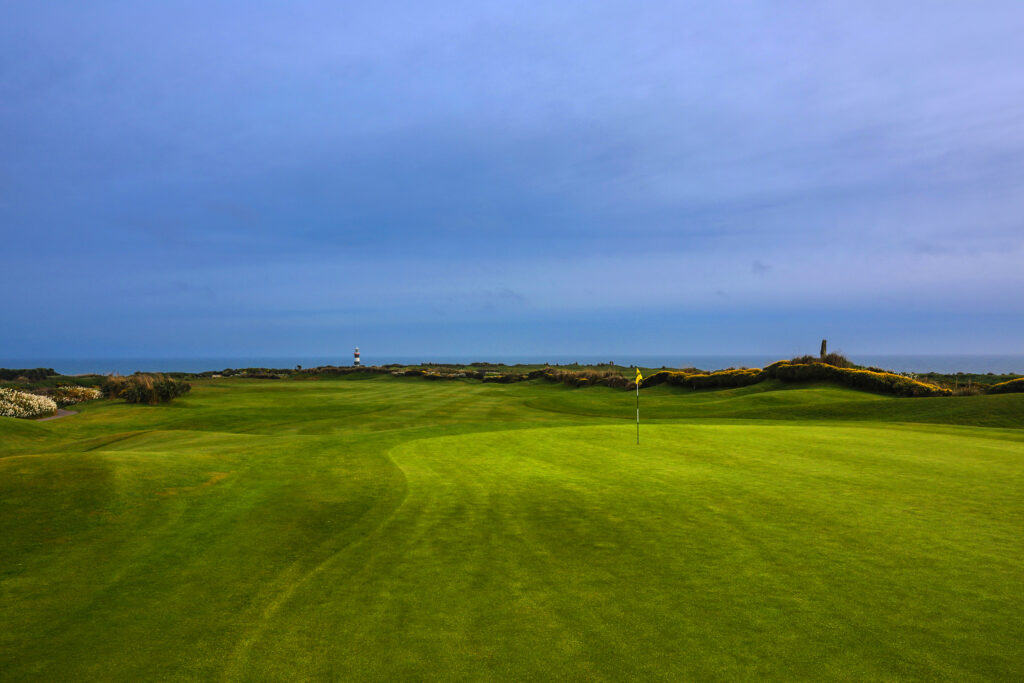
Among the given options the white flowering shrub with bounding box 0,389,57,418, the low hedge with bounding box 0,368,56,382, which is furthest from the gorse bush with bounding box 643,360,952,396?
the low hedge with bounding box 0,368,56,382

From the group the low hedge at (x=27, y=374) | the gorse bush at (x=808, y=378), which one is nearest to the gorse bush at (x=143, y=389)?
the low hedge at (x=27, y=374)

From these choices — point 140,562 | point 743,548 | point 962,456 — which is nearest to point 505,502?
point 743,548

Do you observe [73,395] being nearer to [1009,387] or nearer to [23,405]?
[23,405]

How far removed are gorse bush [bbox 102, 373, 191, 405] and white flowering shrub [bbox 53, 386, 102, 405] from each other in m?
0.81

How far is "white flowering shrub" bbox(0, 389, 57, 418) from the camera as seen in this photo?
19.8m

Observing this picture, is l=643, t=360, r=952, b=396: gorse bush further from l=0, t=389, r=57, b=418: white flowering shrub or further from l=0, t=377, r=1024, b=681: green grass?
l=0, t=389, r=57, b=418: white flowering shrub

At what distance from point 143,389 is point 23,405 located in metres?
6.59

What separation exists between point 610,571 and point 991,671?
256 centimetres

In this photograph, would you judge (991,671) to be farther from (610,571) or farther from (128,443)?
(128,443)

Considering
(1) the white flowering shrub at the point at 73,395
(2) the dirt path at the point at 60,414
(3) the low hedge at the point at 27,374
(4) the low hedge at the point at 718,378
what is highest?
(4) the low hedge at the point at 718,378

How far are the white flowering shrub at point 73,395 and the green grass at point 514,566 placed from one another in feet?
74.8

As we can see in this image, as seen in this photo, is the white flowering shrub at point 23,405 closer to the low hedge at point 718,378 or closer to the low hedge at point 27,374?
the low hedge at point 27,374

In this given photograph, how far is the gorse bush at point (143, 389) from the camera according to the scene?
26.9 m

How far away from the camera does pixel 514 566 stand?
489 centimetres
